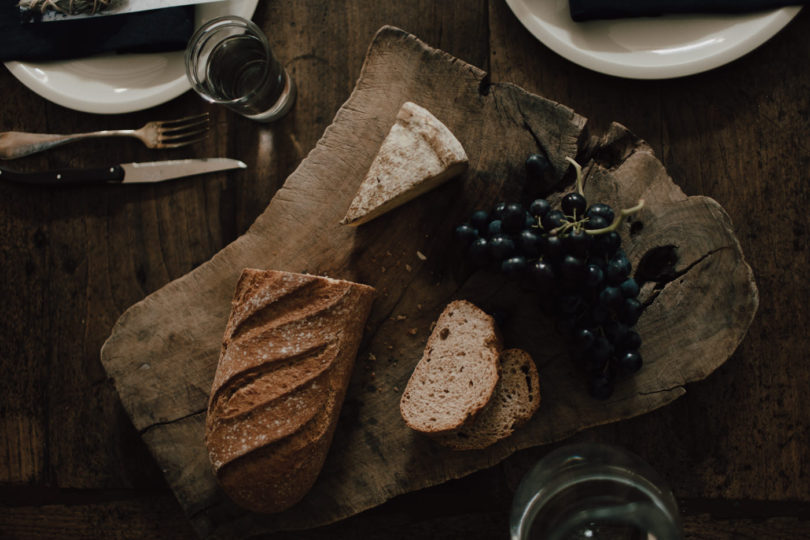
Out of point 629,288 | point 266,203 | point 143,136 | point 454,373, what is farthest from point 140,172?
point 629,288

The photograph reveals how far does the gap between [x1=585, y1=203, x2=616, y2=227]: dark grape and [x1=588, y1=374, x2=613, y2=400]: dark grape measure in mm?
401

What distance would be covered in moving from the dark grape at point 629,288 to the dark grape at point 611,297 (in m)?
0.02

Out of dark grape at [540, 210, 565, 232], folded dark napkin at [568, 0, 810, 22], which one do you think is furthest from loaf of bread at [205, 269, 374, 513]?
folded dark napkin at [568, 0, 810, 22]

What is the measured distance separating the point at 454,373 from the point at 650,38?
1100 millimetres

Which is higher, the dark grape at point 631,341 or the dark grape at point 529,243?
the dark grape at point 529,243

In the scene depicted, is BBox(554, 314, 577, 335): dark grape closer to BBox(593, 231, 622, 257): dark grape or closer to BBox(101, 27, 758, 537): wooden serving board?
BBox(101, 27, 758, 537): wooden serving board

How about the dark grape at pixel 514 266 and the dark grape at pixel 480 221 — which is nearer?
the dark grape at pixel 514 266

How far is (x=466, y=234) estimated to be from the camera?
1.46m

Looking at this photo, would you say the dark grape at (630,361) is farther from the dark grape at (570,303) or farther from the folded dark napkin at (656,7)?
the folded dark napkin at (656,7)

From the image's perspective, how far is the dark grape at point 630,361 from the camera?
138 centimetres

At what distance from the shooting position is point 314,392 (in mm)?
1398

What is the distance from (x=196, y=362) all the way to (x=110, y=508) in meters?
0.61

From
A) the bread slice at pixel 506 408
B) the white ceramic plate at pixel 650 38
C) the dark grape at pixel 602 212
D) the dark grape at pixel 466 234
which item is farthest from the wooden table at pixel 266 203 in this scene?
the dark grape at pixel 466 234

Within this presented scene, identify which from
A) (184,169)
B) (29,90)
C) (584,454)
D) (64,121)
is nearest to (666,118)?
(584,454)
